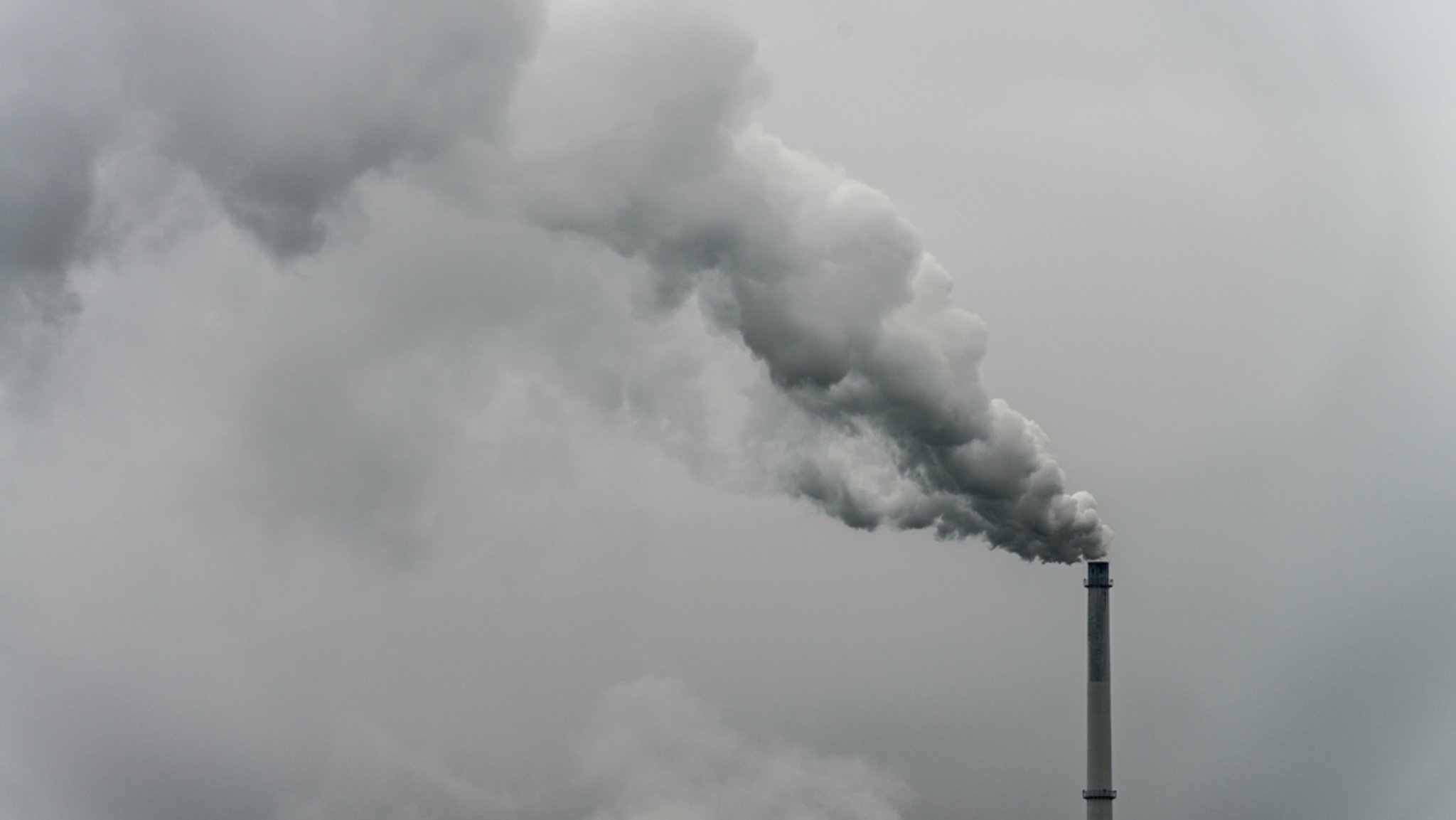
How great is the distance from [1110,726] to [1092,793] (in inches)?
94.5

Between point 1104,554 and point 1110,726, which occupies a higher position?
point 1104,554

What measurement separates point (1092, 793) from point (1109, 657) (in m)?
4.70

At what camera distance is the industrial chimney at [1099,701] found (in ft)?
274

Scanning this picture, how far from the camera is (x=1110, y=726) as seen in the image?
84125 mm

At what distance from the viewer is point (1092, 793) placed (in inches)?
3292

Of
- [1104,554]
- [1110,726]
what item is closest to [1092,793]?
[1110,726]

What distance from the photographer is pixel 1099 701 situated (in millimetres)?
83812

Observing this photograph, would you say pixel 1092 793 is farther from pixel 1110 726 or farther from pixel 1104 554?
pixel 1104 554

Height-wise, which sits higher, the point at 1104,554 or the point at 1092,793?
the point at 1104,554

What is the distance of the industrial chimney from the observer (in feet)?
274

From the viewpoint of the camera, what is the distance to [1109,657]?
8406 cm

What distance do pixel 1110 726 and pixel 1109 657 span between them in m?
A: 2.40

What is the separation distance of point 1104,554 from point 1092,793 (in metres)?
8.28
